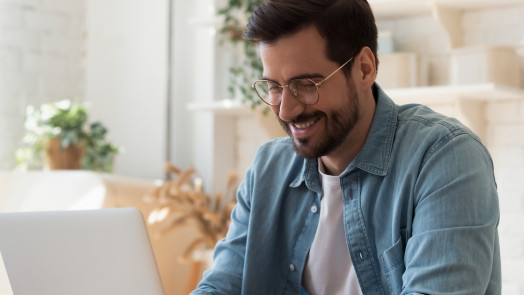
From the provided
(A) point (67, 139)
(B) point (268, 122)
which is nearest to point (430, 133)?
(B) point (268, 122)

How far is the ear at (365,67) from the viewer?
144 cm

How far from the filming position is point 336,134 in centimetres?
141

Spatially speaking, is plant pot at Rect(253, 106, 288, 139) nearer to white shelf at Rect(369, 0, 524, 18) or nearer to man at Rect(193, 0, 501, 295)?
white shelf at Rect(369, 0, 524, 18)

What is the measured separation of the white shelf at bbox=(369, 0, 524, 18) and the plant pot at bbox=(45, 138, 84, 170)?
132cm

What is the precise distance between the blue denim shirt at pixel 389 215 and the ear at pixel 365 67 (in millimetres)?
49

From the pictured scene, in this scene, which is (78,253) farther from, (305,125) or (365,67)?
(365,67)

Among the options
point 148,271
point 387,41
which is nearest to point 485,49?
point 387,41

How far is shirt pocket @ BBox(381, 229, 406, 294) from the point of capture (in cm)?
132

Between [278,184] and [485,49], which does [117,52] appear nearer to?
[485,49]

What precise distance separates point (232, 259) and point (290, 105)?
367 millimetres

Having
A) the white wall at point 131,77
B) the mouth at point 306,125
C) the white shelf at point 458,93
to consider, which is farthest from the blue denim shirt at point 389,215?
the white wall at point 131,77

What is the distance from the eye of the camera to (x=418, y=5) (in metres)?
2.58

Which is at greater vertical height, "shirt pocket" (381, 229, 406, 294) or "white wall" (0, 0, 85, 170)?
"white wall" (0, 0, 85, 170)

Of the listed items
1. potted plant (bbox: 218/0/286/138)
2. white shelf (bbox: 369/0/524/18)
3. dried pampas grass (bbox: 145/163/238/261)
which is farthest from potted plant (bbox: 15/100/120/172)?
white shelf (bbox: 369/0/524/18)
